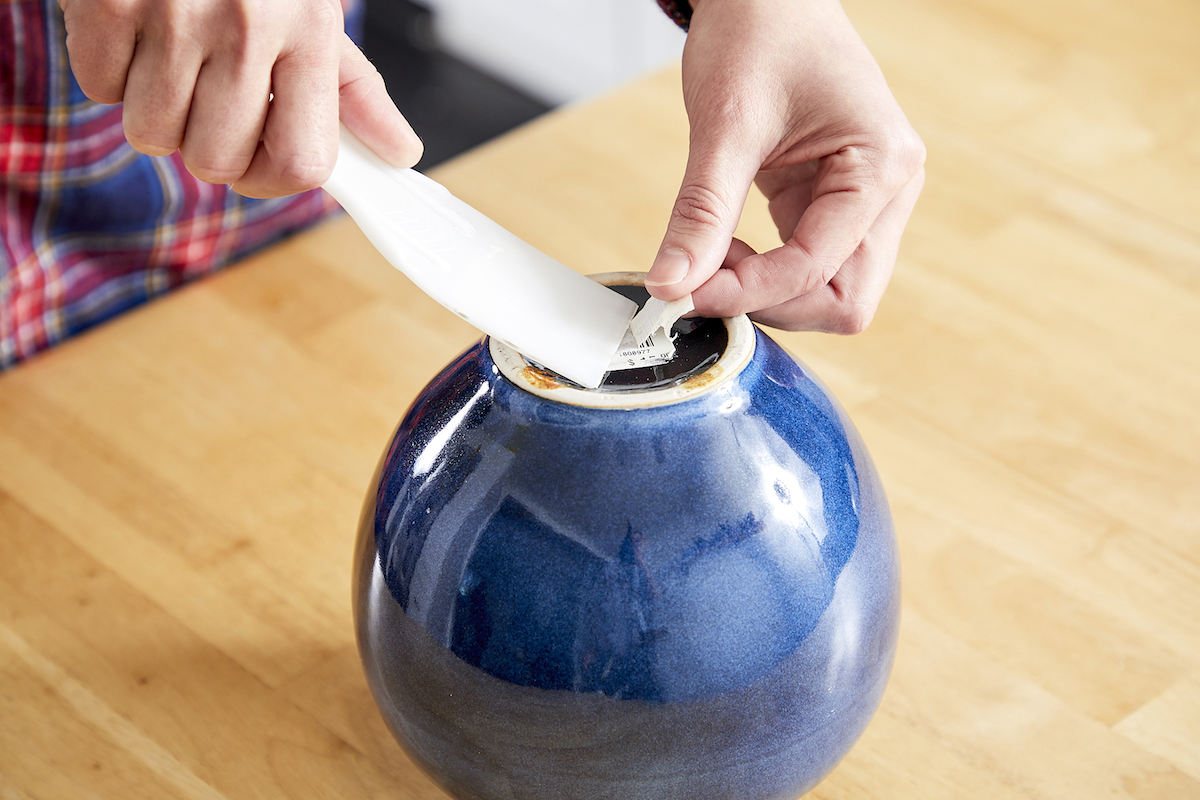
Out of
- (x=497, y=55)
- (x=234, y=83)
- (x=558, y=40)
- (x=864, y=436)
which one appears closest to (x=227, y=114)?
(x=234, y=83)

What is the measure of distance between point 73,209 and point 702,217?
0.64 m

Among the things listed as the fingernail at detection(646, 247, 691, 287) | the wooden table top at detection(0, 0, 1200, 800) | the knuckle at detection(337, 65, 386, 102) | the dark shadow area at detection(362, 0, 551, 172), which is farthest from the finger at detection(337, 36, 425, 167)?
the dark shadow area at detection(362, 0, 551, 172)

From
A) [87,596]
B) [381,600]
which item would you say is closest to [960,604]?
[381,600]

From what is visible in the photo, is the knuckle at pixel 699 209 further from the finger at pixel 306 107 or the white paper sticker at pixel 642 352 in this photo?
the finger at pixel 306 107

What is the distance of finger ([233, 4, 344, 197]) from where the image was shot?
0.51 meters

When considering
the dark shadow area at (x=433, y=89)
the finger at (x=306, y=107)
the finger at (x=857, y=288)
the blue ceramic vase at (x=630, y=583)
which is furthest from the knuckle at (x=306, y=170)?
the dark shadow area at (x=433, y=89)

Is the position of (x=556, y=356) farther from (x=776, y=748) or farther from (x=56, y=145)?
(x=56, y=145)

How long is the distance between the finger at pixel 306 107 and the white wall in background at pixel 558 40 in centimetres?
169

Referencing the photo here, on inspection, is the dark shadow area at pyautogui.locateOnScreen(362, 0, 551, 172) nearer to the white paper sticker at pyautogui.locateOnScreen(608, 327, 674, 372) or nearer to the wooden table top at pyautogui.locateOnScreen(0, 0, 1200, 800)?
the wooden table top at pyautogui.locateOnScreen(0, 0, 1200, 800)

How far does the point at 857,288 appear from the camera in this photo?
0.66m

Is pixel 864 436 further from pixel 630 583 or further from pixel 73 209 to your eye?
pixel 73 209

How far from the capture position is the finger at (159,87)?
51 centimetres

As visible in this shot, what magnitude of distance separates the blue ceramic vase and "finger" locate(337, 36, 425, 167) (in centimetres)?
10

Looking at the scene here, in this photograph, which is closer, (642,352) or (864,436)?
(642,352)
